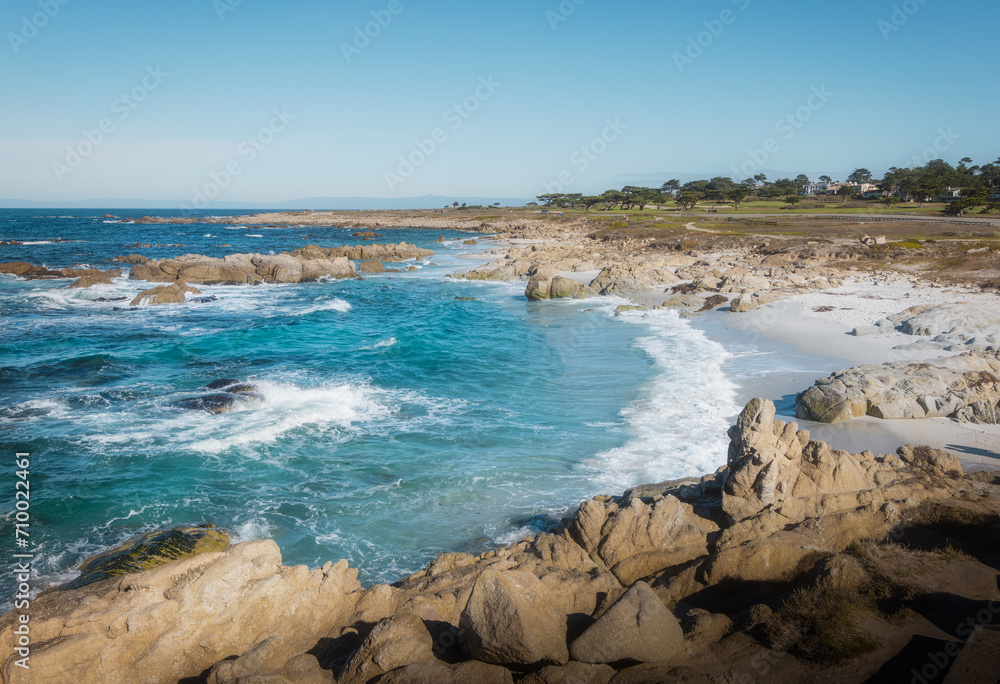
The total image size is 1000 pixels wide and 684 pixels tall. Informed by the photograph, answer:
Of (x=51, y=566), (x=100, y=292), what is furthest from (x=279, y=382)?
(x=100, y=292)

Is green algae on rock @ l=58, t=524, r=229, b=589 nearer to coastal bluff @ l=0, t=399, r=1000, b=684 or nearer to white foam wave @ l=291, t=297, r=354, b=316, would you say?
coastal bluff @ l=0, t=399, r=1000, b=684

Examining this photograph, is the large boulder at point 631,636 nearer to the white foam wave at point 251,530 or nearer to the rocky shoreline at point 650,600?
the rocky shoreline at point 650,600

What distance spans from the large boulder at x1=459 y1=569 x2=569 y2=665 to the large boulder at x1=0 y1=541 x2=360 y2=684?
2191mm

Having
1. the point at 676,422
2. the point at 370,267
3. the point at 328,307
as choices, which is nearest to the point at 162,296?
the point at 328,307

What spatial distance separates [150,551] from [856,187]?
15382cm

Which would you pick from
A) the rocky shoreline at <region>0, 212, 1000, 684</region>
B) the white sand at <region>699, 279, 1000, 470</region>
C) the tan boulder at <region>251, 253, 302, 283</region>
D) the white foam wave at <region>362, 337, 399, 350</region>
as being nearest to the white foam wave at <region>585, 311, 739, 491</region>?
the white sand at <region>699, 279, 1000, 470</region>

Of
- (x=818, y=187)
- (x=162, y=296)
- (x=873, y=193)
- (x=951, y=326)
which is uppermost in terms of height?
(x=818, y=187)

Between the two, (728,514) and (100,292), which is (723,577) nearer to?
(728,514)

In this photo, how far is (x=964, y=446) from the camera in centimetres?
1127

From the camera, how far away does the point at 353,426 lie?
15.7 m

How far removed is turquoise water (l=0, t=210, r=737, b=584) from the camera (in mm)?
10836

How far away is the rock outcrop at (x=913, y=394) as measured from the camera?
1252 cm

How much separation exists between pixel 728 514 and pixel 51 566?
36.5 ft

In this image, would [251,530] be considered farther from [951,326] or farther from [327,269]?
[327,269]
